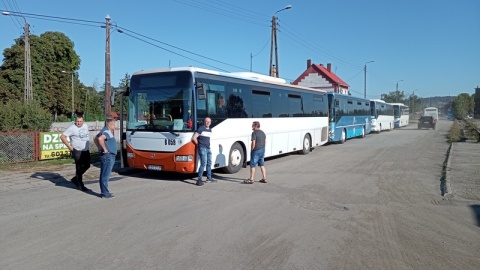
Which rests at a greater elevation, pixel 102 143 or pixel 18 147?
pixel 102 143

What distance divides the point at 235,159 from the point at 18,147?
7.83 metres

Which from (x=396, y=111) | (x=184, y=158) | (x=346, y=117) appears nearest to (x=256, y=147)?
(x=184, y=158)

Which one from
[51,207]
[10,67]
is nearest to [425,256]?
[51,207]

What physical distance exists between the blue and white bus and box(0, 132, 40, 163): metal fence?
16.2 meters

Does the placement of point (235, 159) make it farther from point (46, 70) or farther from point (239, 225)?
point (46, 70)

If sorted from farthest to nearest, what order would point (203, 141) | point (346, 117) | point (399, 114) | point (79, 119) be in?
point (399, 114)
point (346, 117)
point (203, 141)
point (79, 119)

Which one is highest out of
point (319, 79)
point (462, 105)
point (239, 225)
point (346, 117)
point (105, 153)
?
point (319, 79)

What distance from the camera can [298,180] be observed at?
1045cm

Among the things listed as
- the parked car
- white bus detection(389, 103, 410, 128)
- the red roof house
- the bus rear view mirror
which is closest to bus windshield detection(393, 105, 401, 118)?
white bus detection(389, 103, 410, 128)

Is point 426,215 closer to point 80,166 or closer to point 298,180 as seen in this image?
point 298,180

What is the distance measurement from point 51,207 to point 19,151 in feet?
23.4

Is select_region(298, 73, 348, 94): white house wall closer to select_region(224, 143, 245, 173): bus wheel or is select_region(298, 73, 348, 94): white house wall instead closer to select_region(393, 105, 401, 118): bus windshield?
select_region(393, 105, 401, 118): bus windshield

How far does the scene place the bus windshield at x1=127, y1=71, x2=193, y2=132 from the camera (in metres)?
9.90

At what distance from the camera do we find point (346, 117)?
25672mm
